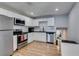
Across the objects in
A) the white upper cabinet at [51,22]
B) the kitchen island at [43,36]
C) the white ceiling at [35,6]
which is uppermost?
the white ceiling at [35,6]

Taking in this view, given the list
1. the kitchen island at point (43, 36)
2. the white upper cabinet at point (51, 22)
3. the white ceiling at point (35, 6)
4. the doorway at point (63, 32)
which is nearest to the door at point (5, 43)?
the white ceiling at point (35, 6)

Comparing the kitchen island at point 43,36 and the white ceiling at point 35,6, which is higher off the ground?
the white ceiling at point 35,6

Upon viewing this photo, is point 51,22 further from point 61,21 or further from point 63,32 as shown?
point 63,32

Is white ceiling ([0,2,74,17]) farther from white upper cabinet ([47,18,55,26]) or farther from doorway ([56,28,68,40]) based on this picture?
doorway ([56,28,68,40])

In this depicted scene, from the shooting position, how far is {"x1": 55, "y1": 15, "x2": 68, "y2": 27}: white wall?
240 inches

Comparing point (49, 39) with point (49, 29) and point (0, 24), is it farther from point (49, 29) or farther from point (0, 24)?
point (0, 24)

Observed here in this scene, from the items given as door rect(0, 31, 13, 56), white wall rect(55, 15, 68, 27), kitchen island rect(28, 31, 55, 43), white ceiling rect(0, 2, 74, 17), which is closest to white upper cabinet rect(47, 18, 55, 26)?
white wall rect(55, 15, 68, 27)

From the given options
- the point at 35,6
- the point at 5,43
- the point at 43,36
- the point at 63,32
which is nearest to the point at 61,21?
the point at 63,32

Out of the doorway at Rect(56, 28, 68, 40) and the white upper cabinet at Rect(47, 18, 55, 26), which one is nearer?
the doorway at Rect(56, 28, 68, 40)

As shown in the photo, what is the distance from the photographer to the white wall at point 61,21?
6094 mm

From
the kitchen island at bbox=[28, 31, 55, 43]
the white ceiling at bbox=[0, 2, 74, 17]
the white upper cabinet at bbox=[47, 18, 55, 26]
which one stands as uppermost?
the white ceiling at bbox=[0, 2, 74, 17]

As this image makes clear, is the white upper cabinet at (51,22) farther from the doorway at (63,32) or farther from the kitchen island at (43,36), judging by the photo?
the kitchen island at (43,36)

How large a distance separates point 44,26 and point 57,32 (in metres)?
1.29

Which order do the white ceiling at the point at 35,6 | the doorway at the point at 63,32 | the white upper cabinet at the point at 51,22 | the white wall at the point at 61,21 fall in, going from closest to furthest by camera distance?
the white ceiling at the point at 35,6 → the white wall at the point at 61,21 → the doorway at the point at 63,32 → the white upper cabinet at the point at 51,22
